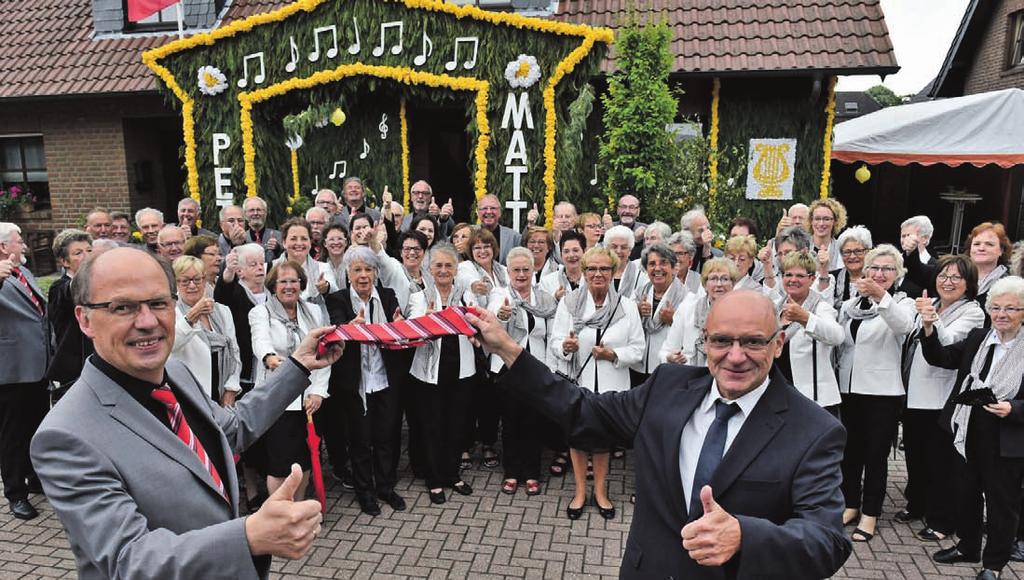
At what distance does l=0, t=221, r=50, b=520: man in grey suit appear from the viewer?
17.1 feet

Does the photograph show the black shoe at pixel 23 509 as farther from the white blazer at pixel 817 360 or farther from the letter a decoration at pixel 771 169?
the letter a decoration at pixel 771 169

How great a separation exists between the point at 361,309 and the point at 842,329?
3665mm

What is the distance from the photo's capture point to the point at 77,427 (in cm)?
185

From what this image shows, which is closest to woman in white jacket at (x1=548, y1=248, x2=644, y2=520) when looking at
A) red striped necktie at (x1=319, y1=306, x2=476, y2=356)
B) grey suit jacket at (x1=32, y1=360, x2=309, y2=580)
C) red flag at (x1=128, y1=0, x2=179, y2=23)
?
red striped necktie at (x1=319, y1=306, x2=476, y2=356)

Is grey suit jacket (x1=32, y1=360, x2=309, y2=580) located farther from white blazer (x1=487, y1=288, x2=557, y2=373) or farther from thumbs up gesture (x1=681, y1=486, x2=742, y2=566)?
white blazer (x1=487, y1=288, x2=557, y2=373)

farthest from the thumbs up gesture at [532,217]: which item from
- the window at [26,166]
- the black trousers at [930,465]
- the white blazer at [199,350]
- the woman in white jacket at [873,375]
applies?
the window at [26,166]

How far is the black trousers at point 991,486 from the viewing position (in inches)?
167

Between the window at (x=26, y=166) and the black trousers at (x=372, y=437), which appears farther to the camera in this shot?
the window at (x=26, y=166)

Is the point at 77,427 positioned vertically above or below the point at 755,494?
above

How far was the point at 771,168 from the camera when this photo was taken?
438 inches

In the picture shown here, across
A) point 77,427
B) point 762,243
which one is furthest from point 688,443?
point 762,243

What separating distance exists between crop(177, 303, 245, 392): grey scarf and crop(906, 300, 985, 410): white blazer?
4950mm

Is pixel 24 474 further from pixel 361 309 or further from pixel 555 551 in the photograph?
pixel 555 551

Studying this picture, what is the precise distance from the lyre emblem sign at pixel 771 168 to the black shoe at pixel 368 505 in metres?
8.52
